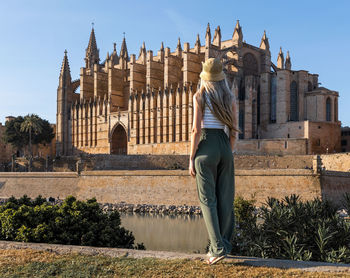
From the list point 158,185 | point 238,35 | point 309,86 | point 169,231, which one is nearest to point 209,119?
point 169,231

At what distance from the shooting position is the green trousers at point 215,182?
548 centimetres

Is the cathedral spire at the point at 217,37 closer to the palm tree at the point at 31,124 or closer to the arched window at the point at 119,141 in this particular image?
the arched window at the point at 119,141

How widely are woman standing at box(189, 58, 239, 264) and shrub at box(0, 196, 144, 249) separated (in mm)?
4804

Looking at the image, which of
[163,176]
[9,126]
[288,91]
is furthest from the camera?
[9,126]

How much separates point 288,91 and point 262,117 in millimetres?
3141

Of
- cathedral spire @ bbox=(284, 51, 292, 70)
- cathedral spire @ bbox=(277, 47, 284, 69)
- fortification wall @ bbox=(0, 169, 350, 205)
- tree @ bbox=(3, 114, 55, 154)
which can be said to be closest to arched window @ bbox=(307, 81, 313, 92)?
cathedral spire @ bbox=(284, 51, 292, 70)

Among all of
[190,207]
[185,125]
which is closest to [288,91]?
[185,125]

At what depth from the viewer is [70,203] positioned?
10.5 m

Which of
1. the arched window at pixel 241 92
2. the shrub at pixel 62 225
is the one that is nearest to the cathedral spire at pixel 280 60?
the arched window at pixel 241 92

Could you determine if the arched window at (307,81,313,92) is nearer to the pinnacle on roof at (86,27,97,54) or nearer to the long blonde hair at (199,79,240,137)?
the pinnacle on roof at (86,27,97,54)

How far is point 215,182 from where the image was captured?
5641mm

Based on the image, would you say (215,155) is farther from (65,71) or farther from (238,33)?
(65,71)

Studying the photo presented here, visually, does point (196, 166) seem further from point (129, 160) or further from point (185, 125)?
point (185, 125)

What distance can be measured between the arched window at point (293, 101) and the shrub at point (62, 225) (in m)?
30.6
